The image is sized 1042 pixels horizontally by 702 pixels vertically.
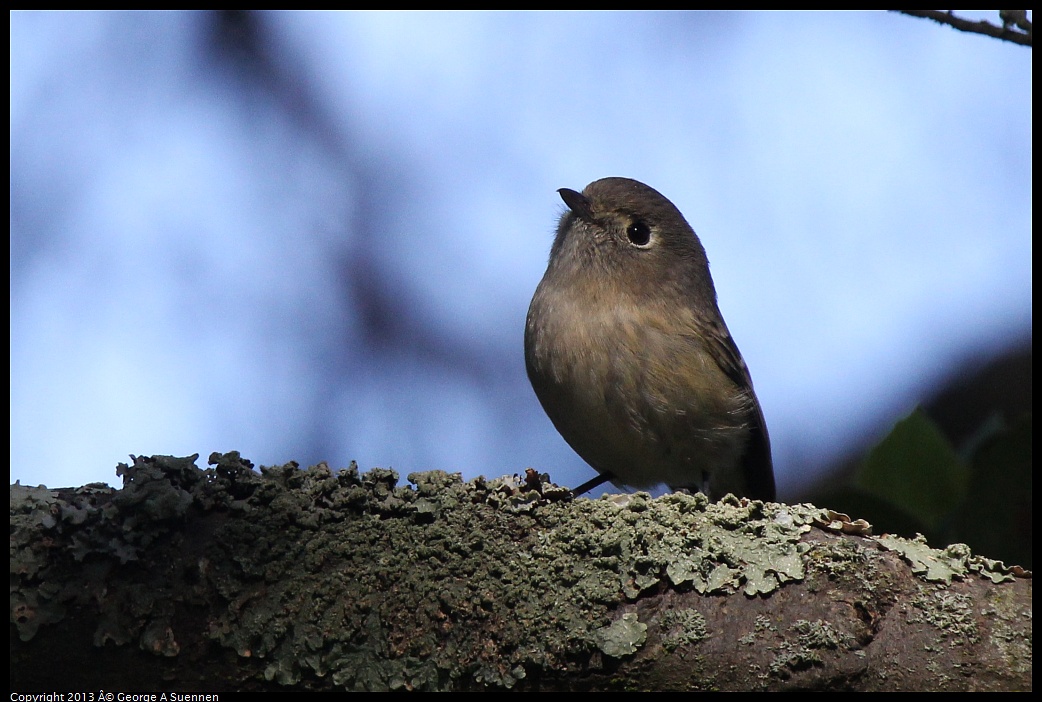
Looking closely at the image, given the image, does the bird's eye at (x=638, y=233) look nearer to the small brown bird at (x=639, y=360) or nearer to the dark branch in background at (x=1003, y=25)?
the small brown bird at (x=639, y=360)

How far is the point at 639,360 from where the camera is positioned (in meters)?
4.00

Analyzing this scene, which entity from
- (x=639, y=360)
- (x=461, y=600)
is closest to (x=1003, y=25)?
(x=639, y=360)

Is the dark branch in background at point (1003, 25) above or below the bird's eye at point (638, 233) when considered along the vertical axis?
below

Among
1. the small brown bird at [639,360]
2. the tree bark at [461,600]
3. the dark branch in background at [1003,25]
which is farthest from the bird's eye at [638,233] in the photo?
the tree bark at [461,600]

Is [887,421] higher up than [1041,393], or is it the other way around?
[887,421]

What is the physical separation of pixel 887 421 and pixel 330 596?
18.9ft

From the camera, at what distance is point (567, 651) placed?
7.42ft

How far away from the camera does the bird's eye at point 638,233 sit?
4.74 metres

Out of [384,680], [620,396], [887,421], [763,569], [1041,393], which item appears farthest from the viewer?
[887,421]

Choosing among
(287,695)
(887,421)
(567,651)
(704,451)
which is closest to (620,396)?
(704,451)

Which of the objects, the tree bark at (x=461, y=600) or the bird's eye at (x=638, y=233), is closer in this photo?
the tree bark at (x=461, y=600)

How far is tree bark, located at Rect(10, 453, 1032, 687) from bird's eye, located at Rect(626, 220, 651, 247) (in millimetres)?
2414

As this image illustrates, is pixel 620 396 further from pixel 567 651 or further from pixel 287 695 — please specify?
pixel 287 695

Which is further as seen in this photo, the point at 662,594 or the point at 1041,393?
the point at 1041,393
